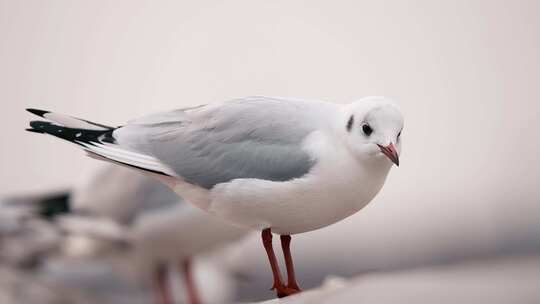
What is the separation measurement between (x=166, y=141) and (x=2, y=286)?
2863 mm

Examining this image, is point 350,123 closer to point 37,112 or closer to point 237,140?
point 237,140

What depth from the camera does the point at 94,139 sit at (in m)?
2.93

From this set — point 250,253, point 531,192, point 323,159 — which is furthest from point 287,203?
point 250,253

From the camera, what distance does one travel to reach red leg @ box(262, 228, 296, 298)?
279 cm

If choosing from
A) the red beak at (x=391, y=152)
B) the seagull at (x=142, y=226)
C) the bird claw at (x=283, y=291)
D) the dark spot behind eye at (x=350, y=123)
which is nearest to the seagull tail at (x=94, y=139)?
the bird claw at (x=283, y=291)

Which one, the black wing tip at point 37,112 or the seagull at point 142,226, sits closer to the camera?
the black wing tip at point 37,112

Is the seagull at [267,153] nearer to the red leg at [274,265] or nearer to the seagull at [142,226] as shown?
the red leg at [274,265]

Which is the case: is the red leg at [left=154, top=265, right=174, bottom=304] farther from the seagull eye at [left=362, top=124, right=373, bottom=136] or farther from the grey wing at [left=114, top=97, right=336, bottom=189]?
the seagull eye at [left=362, top=124, right=373, bottom=136]

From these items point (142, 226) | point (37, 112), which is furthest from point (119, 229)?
point (37, 112)

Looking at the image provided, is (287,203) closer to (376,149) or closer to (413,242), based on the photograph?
(376,149)

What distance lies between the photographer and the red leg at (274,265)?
279 cm

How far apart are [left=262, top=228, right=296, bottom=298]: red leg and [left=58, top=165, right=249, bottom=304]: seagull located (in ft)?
6.05

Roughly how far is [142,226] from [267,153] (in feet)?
7.74

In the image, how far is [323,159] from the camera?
2639 millimetres
